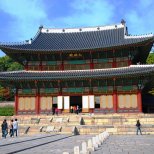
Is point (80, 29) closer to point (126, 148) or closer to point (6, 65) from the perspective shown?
point (126, 148)

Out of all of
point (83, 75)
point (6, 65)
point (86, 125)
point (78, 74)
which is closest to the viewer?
point (86, 125)

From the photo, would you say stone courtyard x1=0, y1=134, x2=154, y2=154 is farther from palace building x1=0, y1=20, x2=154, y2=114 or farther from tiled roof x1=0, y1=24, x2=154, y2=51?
tiled roof x1=0, y1=24, x2=154, y2=51

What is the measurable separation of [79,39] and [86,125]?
19.2 metres

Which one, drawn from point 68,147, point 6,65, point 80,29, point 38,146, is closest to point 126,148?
point 68,147

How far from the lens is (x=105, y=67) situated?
39531 millimetres

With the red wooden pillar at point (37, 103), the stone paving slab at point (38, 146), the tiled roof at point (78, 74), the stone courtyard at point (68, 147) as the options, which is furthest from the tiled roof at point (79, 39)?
the stone paving slab at point (38, 146)

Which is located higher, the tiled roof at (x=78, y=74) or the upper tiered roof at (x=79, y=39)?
the upper tiered roof at (x=79, y=39)

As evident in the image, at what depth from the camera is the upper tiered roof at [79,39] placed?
3925 centimetres

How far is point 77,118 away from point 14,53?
513 inches

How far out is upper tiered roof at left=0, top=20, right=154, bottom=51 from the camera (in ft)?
129

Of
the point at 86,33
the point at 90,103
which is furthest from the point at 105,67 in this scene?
the point at 86,33

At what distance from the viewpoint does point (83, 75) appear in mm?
36594

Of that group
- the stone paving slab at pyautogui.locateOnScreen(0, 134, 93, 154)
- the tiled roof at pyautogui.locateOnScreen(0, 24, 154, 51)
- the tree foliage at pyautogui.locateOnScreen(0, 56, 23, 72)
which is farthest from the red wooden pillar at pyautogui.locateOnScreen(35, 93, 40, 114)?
the tree foliage at pyautogui.locateOnScreen(0, 56, 23, 72)

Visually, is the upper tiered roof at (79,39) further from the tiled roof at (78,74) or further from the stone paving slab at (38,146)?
the stone paving slab at (38,146)
